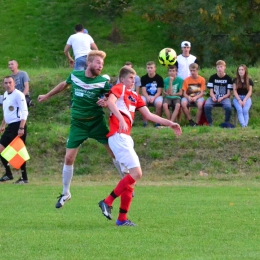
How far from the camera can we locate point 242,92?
20031 mm

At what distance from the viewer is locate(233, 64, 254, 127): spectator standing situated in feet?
64.8

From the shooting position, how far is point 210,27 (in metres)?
28.8

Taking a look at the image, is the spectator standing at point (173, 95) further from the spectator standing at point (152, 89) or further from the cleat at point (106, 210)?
the cleat at point (106, 210)

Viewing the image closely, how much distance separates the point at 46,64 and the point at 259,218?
902 inches

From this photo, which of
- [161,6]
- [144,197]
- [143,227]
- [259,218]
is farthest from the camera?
[161,6]

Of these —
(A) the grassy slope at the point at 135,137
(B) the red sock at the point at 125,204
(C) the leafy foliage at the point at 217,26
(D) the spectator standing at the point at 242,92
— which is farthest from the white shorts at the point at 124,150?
(C) the leafy foliage at the point at 217,26

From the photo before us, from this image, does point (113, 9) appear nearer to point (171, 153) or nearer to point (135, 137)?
point (135, 137)

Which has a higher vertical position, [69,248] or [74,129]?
[74,129]

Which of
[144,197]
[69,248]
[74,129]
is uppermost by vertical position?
[74,129]

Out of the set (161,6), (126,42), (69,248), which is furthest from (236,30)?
(69,248)

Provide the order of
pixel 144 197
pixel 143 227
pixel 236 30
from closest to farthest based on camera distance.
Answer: pixel 143 227 → pixel 144 197 → pixel 236 30

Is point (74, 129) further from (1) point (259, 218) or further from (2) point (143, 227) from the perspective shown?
(1) point (259, 218)

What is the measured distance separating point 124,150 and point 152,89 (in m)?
10.7

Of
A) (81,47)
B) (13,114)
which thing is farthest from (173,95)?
(13,114)
